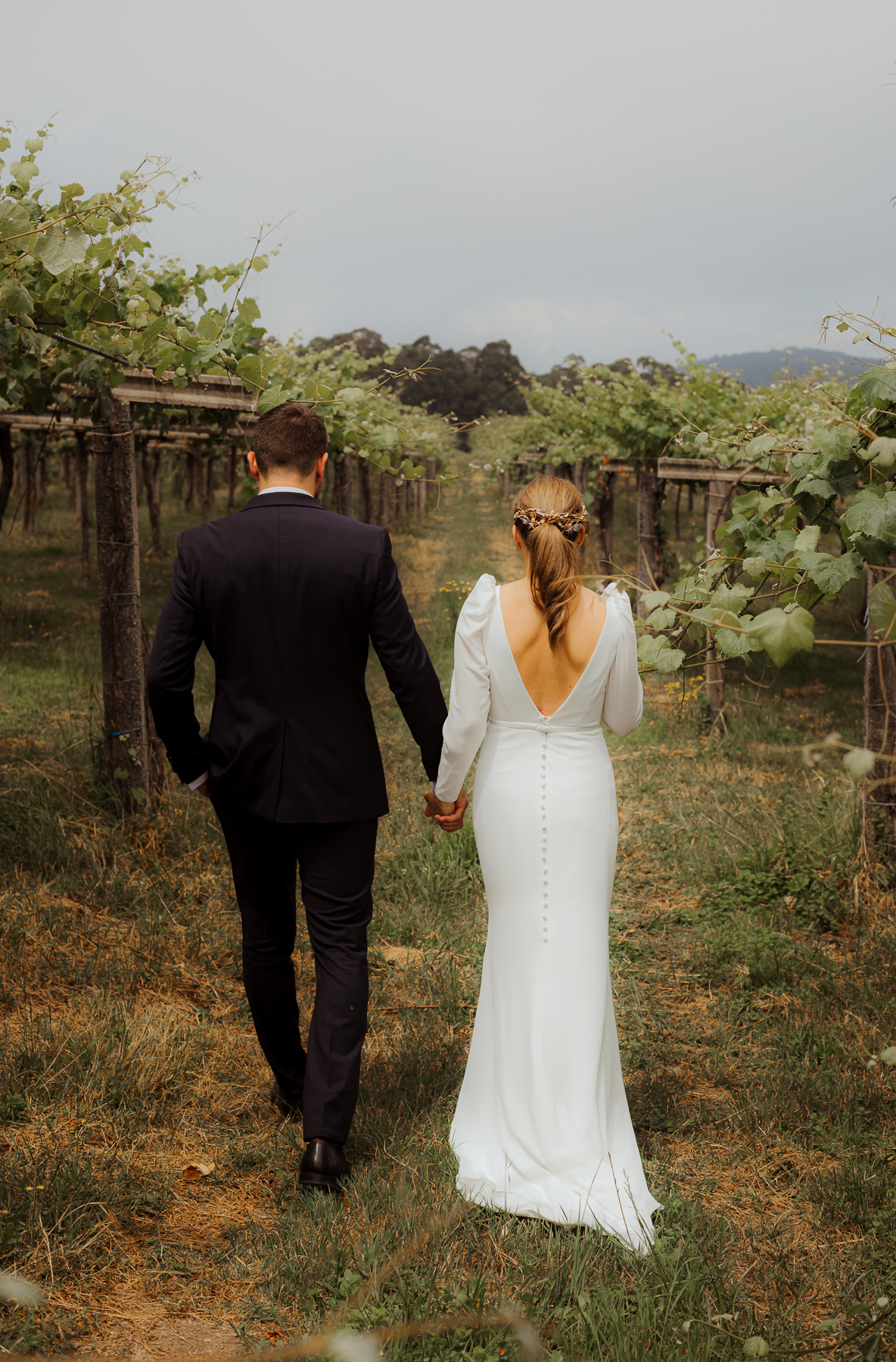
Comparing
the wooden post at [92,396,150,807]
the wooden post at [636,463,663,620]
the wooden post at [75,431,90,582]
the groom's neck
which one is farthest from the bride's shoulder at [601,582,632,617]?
the wooden post at [75,431,90,582]

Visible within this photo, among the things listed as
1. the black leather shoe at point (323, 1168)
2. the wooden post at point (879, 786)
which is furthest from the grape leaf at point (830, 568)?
the wooden post at point (879, 786)

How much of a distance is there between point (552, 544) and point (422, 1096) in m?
1.77

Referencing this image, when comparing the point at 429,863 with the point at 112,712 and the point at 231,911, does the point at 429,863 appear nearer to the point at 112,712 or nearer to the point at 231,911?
the point at 231,911

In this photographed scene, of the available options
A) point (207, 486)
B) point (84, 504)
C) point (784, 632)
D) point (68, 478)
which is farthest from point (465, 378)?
point (784, 632)

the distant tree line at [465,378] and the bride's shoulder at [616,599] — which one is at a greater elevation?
the distant tree line at [465,378]

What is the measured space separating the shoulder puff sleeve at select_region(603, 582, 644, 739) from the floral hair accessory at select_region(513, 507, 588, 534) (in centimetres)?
19

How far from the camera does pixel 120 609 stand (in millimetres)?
5059

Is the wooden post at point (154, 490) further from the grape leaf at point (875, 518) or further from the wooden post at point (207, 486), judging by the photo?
the grape leaf at point (875, 518)

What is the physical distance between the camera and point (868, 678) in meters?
5.00

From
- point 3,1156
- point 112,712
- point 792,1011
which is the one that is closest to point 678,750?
point 792,1011

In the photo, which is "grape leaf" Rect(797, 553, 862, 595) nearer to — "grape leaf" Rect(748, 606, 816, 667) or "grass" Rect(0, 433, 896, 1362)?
"grape leaf" Rect(748, 606, 816, 667)

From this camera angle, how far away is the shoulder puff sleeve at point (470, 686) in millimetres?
2605

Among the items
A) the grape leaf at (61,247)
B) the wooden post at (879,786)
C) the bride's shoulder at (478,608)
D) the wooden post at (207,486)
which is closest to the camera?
the grape leaf at (61,247)

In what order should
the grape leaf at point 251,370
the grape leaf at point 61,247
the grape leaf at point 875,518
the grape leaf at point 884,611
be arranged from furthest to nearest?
the grape leaf at point 251,370 → the grape leaf at point 61,247 → the grape leaf at point 875,518 → the grape leaf at point 884,611
